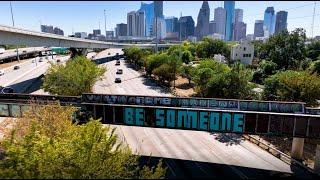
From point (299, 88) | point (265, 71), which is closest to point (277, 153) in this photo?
point (299, 88)

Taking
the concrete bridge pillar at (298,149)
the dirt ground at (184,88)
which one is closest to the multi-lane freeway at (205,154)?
the concrete bridge pillar at (298,149)

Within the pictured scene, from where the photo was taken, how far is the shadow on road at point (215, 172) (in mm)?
34125

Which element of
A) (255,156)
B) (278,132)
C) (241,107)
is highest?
(241,107)

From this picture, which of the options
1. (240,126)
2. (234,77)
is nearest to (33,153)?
(240,126)

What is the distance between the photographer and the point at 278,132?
34.2m

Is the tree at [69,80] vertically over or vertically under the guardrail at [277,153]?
over

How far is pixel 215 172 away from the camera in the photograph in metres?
35.0

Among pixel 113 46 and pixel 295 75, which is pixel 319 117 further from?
pixel 113 46

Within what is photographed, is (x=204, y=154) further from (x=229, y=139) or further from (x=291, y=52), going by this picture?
(x=291, y=52)

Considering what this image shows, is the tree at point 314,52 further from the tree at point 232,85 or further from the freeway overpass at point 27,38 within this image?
the freeway overpass at point 27,38

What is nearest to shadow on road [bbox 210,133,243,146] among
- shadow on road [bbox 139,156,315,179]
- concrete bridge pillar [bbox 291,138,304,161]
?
concrete bridge pillar [bbox 291,138,304,161]

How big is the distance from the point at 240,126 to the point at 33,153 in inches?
862

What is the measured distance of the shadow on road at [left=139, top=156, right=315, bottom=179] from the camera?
3412cm

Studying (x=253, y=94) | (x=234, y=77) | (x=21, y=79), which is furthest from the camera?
(x=21, y=79)
